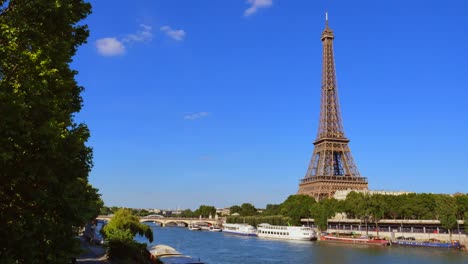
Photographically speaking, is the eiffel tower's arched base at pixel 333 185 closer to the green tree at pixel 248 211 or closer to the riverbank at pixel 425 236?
the riverbank at pixel 425 236

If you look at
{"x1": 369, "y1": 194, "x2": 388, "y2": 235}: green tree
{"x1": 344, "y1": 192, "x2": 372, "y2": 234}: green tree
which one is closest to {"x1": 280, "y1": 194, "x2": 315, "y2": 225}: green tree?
{"x1": 344, "y1": 192, "x2": 372, "y2": 234}: green tree

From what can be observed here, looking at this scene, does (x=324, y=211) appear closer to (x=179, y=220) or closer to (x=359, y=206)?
(x=359, y=206)

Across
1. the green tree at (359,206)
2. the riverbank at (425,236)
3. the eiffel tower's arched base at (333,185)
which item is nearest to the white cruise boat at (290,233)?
the green tree at (359,206)

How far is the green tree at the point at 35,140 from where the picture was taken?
10.6 meters

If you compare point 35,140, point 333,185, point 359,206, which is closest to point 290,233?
point 359,206

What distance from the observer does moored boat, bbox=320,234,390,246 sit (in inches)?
2958

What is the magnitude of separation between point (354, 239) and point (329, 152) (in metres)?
39.8

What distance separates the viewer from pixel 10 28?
1095cm

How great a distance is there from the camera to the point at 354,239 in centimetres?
8000

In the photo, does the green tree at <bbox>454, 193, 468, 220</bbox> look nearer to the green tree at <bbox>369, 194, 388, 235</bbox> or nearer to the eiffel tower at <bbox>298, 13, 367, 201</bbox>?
the green tree at <bbox>369, 194, 388, 235</bbox>

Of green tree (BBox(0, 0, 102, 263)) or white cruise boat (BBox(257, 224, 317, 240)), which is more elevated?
green tree (BBox(0, 0, 102, 263))

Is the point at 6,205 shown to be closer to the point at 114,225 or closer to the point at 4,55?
the point at 4,55

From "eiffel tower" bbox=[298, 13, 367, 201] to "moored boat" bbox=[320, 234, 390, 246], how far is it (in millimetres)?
23421

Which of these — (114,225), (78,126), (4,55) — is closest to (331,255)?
(114,225)
